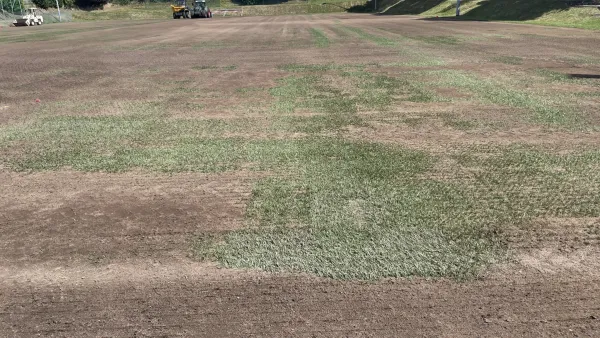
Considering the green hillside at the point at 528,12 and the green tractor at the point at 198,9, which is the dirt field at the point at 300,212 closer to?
the green hillside at the point at 528,12

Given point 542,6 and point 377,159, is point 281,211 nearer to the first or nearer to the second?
point 377,159

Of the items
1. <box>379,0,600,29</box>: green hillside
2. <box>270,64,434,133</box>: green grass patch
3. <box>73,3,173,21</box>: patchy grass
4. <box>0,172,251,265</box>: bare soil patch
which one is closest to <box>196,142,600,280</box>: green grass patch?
<box>0,172,251,265</box>: bare soil patch

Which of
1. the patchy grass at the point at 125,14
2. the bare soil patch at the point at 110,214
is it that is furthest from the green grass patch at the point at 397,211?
the patchy grass at the point at 125,14

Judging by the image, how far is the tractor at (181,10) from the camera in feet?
198

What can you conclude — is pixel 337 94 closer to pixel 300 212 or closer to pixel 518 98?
pixel 518 98

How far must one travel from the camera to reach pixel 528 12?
36875mm

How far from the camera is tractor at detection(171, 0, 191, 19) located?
60244mm

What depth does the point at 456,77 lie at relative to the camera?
11.6 m

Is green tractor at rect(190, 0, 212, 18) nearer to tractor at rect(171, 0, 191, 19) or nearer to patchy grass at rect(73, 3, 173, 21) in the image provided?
tractor at rect(171, 0, 191, 19)

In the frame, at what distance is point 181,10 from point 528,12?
44.4m

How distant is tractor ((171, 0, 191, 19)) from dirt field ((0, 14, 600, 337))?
A: 180 feet

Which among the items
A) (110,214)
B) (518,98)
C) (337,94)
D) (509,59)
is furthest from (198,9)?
(110,214)

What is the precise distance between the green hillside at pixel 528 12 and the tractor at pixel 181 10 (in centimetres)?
3372

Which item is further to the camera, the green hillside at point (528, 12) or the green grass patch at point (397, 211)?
the green hillside at point (528, 12)
